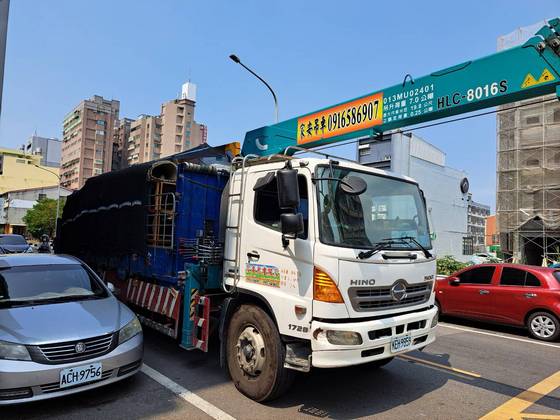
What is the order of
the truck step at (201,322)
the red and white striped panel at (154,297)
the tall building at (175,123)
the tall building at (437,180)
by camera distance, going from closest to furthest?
the truck step at (201,322)
the red and white striped panel at (154,297)
the tall building at (437,180)
the tall building at (175,123)

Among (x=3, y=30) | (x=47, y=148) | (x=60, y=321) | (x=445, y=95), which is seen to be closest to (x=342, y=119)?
(x=445, y=95)

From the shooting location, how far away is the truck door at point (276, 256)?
4.17m

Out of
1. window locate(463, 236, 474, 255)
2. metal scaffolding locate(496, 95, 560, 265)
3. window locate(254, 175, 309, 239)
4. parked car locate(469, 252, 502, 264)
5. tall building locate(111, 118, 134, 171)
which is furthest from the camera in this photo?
tall building locate(111, 118, 134, 171)

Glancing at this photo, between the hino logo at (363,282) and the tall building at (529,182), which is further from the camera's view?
the tall building at (529,182)

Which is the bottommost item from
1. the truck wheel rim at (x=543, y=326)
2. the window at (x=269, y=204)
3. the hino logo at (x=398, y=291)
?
the truck wheel rim at (x=543, y=326)

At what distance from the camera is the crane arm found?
486 cm

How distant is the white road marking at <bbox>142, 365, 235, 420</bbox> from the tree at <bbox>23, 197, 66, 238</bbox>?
5781 centimetres

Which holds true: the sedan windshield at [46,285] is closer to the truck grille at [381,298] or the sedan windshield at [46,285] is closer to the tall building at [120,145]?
the truck grille at [381,298]

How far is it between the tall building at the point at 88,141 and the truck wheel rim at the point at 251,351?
111 m

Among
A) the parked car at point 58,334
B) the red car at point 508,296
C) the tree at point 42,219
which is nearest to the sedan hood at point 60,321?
the parked car at point 58,334

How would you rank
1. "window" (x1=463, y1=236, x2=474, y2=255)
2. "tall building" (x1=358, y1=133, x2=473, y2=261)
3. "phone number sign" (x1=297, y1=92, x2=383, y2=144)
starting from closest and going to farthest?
"phone number sign" (x1=297, y1=92, x2=383, y2=144), "tall building" (x1=358, y1=133, x2=473, y2=261), "window" (x1=463, y1=236, x2=474, y2=255)

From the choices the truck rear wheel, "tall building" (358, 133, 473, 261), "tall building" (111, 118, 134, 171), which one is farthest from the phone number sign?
"tall building" (111, 118, 134, 171)

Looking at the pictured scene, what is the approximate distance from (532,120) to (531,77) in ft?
73.3

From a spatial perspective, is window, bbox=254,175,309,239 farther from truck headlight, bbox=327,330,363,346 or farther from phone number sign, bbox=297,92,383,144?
phone number sign, bbox=297,92,383,144
